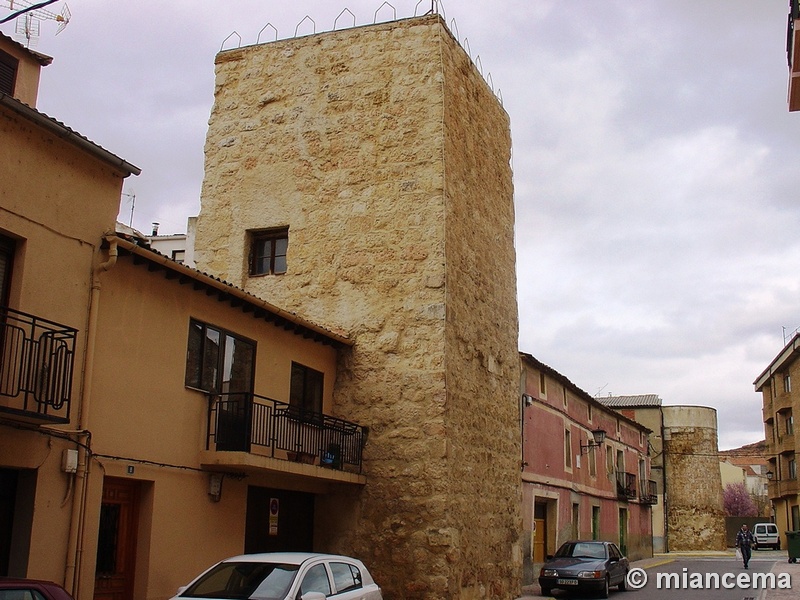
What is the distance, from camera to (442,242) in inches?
613

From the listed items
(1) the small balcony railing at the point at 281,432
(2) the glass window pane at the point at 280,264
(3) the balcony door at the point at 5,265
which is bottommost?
(1) the small balcony railing at the point at 281,432

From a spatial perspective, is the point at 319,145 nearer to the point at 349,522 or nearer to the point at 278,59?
the point at 278,59

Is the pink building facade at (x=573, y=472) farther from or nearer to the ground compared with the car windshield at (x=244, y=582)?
farther from the ground

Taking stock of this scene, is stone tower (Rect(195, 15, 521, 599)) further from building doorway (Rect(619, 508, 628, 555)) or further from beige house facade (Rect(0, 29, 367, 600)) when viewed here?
building doorway (Rect(619, 508, 628, 555))

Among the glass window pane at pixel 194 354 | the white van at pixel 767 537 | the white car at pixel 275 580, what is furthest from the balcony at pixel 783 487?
the white car at pixel 275 580

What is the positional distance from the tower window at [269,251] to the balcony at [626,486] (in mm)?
20594

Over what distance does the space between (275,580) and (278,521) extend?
5.20 metres

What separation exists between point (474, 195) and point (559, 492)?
10.8 m

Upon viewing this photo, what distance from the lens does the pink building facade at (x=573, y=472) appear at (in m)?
22.2

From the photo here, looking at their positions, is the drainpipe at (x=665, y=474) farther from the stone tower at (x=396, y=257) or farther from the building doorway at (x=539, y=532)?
the stone tower at (x=396, y=257)

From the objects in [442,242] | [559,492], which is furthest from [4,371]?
[559,492]

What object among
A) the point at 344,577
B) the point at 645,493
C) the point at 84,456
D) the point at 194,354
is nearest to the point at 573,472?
the point at 645,493

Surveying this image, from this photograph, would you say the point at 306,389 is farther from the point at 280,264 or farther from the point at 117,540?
the point at 117,540

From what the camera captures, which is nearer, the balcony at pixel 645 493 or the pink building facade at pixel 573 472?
the pink building facade at pixel 573 472
